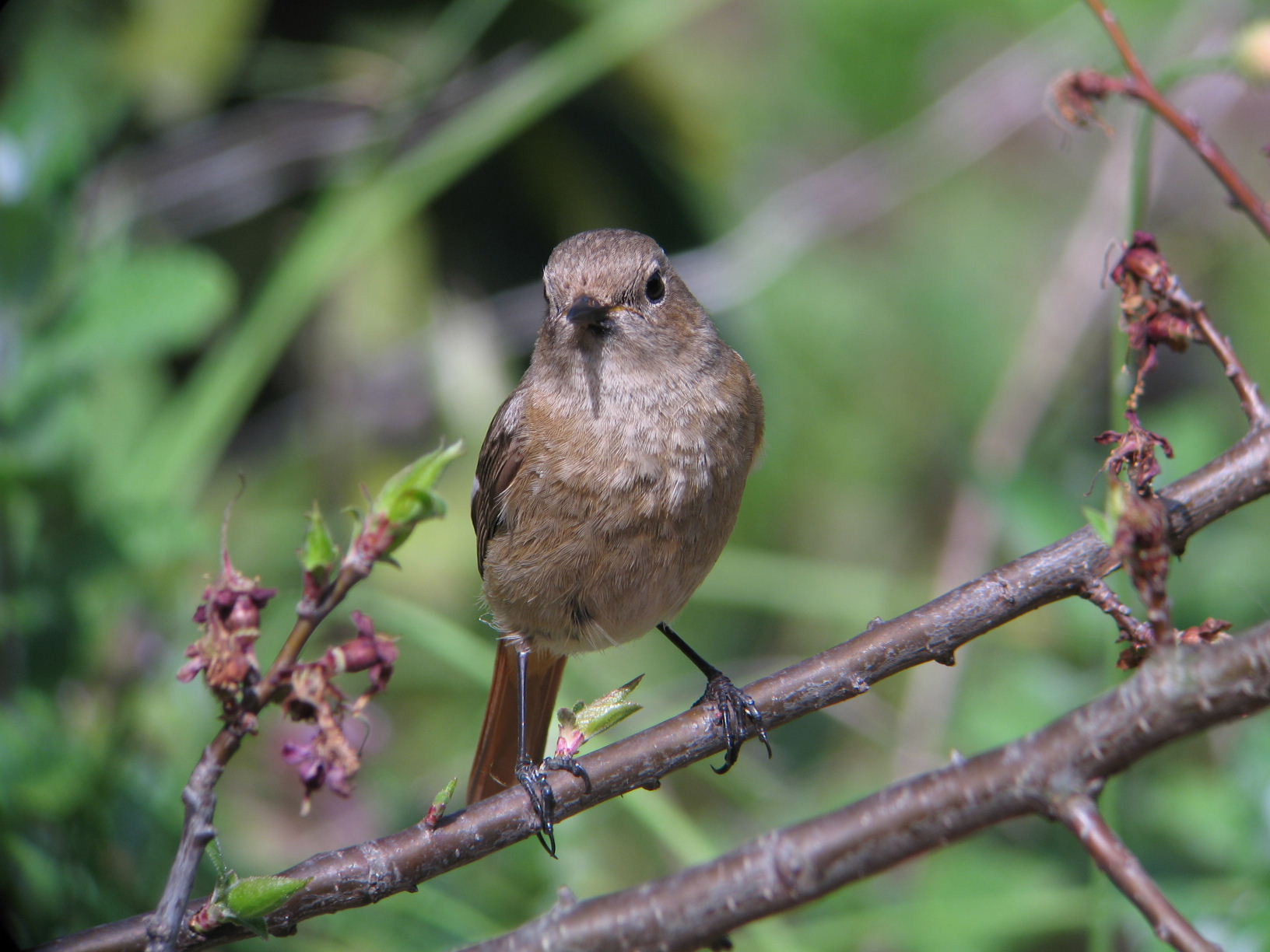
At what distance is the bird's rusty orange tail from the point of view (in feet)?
10.4

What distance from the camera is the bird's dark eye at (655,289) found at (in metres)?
3.10

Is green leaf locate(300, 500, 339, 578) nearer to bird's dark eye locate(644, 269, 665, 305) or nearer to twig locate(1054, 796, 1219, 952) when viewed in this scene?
twig locate(1054, 796, 1219, 952)

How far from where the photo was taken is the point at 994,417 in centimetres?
468

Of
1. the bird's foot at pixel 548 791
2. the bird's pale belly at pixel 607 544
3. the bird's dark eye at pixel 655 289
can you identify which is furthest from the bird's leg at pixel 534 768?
the bird's dark eye at pixel 655 289

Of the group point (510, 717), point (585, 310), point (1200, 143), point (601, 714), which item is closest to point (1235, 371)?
point (1200, 143)

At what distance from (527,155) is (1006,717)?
2.96m

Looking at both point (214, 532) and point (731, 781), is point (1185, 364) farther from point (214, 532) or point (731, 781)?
point (214, 532)

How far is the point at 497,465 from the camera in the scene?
323 centimetres

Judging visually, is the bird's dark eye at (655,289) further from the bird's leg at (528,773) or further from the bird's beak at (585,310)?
the bird's leg at (528,773)

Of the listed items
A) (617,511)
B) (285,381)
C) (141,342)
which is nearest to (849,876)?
(617,511)

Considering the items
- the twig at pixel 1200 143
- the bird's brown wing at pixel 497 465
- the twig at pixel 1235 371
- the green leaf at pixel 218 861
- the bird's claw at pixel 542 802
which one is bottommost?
the green leaf at pixel 218 861

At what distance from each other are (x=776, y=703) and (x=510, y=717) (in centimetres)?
146

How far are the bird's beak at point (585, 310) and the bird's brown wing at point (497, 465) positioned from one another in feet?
1.33

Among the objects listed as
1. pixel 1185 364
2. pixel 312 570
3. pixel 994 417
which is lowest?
pixel 312 570
